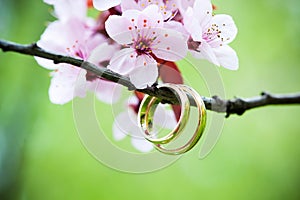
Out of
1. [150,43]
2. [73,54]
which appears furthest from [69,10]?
[150,43]

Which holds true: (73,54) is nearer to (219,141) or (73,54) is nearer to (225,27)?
(225,27)

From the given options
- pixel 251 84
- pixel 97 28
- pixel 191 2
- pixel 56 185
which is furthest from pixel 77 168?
pixel 191 2

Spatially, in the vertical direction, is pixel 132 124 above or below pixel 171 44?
below

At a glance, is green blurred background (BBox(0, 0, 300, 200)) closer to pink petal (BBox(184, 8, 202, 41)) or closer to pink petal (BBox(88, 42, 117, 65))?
pink petal (BBox(88, 42, 117, 65))

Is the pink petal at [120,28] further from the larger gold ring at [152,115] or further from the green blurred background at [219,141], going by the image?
the green blurred background at [219,141]

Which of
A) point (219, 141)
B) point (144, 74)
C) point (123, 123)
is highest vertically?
point (144, 74)

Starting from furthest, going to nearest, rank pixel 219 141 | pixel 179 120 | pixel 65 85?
pixel 219 141
pixel 65 85
pixel 179 120

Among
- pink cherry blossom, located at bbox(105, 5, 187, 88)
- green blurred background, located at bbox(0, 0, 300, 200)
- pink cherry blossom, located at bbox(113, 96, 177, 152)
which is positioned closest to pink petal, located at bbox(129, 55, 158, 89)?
pink cherry blossom, located at bbox(105, 5, 187, 88)
